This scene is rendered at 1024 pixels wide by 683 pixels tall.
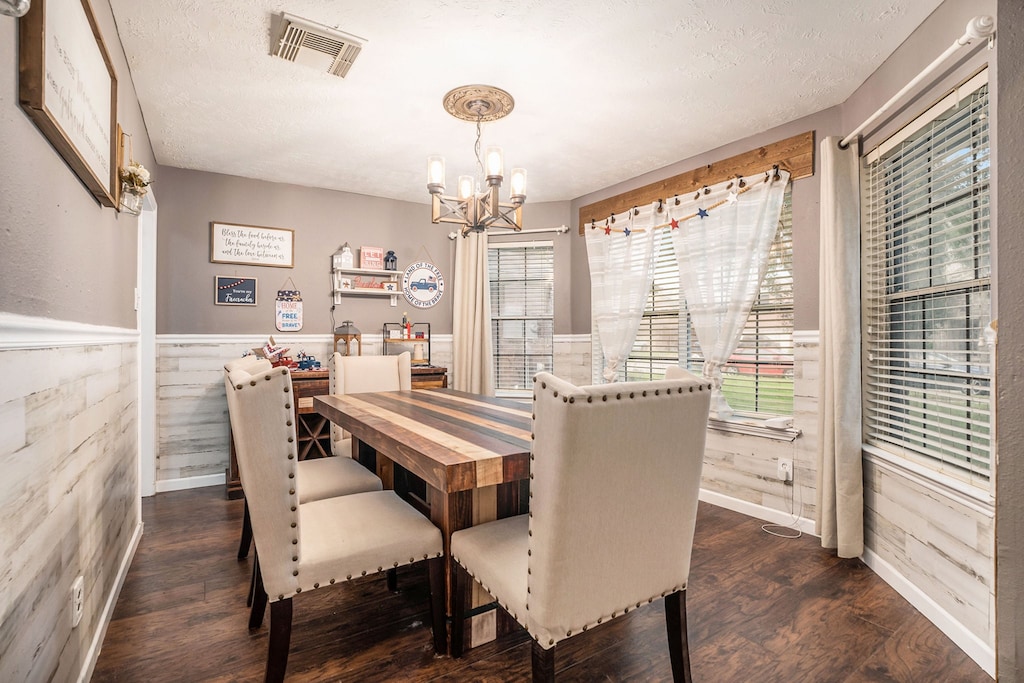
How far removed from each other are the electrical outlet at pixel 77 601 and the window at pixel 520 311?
11.1 ft

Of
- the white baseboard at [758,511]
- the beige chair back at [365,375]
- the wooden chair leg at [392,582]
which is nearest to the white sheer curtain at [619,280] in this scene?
the white baseboard at [758,511]

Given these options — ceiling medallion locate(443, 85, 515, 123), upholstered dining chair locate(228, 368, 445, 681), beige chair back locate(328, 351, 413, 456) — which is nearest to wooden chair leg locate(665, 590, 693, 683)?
upholstered dining chair locate(228, 368, 445, 681)

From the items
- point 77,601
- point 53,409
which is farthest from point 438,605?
point 53,409

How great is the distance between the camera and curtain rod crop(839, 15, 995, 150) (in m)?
1.62

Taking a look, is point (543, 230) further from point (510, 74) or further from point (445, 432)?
A: point (445, 432)

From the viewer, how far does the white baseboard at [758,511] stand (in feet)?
9.30

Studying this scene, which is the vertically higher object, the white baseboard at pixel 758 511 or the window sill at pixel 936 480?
the window sill at pixel 936 480

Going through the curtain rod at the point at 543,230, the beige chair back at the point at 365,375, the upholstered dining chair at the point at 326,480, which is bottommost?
the upholstered dining chair at the point at 326,480

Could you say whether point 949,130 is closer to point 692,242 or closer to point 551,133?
point 692,242

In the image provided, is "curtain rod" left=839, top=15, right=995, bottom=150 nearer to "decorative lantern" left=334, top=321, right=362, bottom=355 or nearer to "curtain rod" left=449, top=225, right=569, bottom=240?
"curtain rod" left=449, top=225, right=569, bottom=240

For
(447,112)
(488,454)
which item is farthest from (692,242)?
(488,454)

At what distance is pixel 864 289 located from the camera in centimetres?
247

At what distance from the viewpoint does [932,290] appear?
2064 millimetres

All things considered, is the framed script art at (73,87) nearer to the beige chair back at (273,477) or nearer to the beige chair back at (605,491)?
the beige chair back at (273,477)
